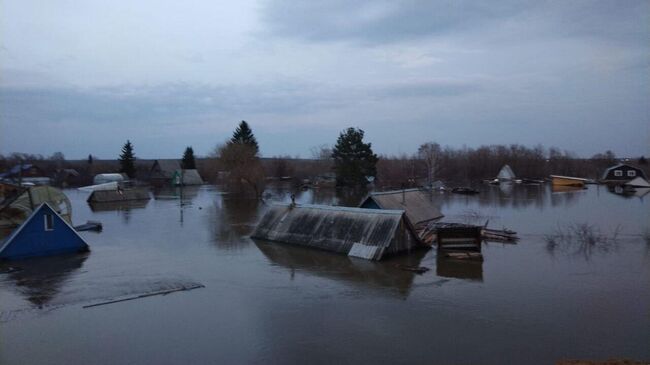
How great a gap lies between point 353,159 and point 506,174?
30.8 metres

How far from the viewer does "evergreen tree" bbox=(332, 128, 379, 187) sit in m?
49.6

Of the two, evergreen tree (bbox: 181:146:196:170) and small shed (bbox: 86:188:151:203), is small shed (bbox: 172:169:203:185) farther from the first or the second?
small shed (bbox: 86:188:151:203)

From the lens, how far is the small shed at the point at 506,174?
229ft

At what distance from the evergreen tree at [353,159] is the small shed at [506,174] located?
27.8 meters

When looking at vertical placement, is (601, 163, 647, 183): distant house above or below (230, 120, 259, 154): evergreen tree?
below

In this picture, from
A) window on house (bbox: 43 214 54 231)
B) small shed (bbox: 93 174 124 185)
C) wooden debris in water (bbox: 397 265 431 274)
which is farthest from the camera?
small shed (bbox: 93 174 124 185)

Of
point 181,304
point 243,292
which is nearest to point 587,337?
point 243,292

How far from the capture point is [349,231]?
57.1ft

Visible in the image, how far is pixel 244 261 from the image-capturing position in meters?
16.6

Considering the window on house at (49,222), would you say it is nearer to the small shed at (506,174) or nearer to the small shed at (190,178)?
the small shed at (190,178)

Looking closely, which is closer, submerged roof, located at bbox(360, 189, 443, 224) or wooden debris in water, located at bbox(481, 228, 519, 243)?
wooden debris in water, located at bbox(481, 228, 519, 243)

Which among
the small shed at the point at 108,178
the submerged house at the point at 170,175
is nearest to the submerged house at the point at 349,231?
the small shed at the point at 108,178

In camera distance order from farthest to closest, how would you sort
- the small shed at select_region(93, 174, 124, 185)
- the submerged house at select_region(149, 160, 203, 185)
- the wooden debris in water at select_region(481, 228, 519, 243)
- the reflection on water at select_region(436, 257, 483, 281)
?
the submerged house at select_region(149, 160, 203, 185), the small shed at select_region(93, 174, 124, 185), the wooden debris in water at select_region(481, 228, 519, 243), the reflection on water at select_region(436, 257, 483, 281)

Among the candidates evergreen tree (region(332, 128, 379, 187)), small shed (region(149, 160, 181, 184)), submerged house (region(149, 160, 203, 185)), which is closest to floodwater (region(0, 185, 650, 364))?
evergreen tree (region(332, 128, 379, 187))
